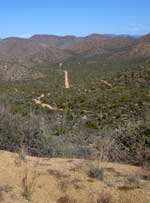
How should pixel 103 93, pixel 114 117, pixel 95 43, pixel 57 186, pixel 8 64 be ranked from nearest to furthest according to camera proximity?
pixel 57 186
pixel 114 117
pixel 103 93
pixel 8 64
pixel 95 43

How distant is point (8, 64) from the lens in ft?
294

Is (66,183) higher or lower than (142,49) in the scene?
lower

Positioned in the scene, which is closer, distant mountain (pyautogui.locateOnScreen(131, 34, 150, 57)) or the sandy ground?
the sandy ground

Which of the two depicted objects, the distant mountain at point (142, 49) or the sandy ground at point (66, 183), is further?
the distant mountain at point (142, 49)

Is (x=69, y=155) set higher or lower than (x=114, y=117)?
higher

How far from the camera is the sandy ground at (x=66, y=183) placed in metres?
6.36

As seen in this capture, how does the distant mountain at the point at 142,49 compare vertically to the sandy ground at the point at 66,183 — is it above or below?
above

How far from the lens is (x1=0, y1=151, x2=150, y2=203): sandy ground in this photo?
6.36 metres

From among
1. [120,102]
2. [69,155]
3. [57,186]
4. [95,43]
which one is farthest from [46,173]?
[95,43]

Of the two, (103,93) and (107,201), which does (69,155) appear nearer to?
(107,201)

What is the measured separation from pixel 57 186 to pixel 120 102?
3352 cm

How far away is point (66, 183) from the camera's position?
6828 mm

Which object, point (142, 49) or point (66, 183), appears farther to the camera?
point (142, 49)

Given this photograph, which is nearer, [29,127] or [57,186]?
[57,186]
